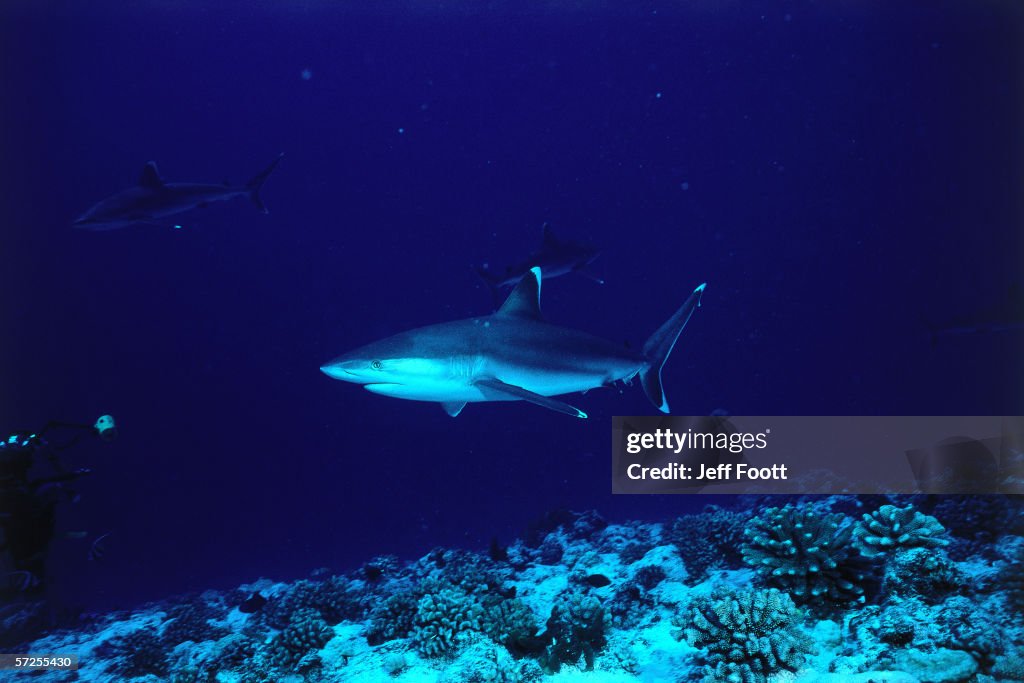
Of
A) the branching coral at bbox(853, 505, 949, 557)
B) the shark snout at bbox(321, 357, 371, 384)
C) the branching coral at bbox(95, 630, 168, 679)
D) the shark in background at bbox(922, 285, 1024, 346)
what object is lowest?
the branching coral at bbox(95, 630, 168, 679)

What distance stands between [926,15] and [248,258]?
70593mm

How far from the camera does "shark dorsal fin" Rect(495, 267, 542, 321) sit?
6.85m

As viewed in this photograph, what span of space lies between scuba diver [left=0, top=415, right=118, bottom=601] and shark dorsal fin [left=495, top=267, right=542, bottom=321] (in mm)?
7217

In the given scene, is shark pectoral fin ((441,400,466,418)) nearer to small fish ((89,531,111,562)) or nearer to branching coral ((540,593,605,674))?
branching coral ((540,593,605,674))

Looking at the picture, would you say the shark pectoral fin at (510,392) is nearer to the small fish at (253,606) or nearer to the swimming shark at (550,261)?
the small fish at (253,606)

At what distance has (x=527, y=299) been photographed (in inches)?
271

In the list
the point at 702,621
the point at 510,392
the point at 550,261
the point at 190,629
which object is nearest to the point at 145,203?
the point at 190,629

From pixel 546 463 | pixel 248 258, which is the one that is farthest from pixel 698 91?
pixel 248 258

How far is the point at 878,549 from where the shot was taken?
5.29 meters

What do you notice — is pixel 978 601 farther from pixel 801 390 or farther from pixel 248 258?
pixel 801 390

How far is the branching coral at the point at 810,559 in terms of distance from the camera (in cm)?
499

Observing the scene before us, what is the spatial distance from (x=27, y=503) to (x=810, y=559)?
41.2ft

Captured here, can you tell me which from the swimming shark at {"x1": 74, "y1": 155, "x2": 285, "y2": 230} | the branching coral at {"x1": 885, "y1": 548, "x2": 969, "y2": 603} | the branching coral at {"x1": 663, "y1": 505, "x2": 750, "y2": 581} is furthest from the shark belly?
the swimming shark at {"x1": 74, "y1": 155, "x2": 285, "y2": 230}

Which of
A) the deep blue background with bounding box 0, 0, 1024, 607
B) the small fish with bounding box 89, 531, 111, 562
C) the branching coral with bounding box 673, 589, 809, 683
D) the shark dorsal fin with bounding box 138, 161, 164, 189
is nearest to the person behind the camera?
the branching coral with bounding box 673, 589, 809, 683
